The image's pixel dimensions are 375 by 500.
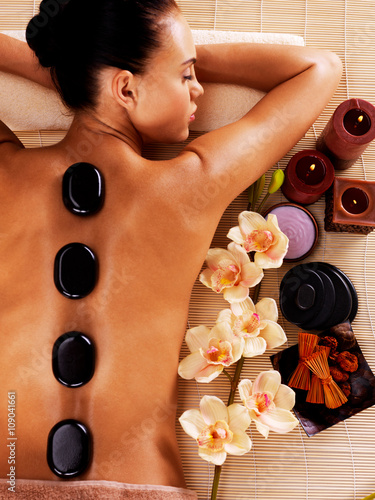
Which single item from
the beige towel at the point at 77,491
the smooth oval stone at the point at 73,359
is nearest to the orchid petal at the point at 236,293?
the smooth oval stone at the point at 73,359

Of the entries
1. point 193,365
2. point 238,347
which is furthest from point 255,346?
point 193,365

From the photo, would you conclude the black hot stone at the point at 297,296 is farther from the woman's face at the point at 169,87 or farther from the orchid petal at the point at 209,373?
the woman's face at the point at 169,87

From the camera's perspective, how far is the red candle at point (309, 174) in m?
1.14

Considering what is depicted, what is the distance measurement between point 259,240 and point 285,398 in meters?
0.38

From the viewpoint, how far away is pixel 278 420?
100 cm

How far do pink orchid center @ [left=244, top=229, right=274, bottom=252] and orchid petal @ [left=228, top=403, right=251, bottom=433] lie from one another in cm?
37

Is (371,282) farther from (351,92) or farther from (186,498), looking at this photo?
(186,498)

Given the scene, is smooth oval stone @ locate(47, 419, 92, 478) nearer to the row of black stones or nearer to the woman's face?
the row of black stones

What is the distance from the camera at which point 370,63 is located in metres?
1.34

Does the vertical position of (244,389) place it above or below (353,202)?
below

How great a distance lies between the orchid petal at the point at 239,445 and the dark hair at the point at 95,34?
85 centimetres

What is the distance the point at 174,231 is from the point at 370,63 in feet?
2.83

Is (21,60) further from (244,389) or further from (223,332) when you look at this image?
(244,389)

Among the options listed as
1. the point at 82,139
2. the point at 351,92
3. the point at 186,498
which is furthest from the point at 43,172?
the point at 351,92
